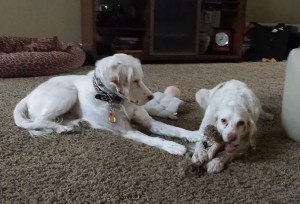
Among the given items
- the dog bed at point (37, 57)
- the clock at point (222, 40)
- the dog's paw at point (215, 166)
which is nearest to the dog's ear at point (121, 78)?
the dog's paw at point (215, 166)

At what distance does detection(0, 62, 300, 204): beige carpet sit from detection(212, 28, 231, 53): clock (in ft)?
6.44

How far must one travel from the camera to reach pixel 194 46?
134 inches

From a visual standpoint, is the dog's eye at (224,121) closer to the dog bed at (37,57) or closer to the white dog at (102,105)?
the white dog at (102,105)

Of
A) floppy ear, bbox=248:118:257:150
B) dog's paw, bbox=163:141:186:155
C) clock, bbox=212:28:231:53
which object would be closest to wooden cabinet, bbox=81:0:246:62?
clock, bbox=212:28:231:53

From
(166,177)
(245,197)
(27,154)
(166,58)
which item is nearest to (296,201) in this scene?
(245,197)

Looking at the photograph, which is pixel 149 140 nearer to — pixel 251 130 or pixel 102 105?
pixel 102 105

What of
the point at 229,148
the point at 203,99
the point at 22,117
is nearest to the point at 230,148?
the point at 229,148

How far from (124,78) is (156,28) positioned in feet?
6.56

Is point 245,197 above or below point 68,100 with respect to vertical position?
below

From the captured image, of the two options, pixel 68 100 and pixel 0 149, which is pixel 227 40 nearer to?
pixel 68 100

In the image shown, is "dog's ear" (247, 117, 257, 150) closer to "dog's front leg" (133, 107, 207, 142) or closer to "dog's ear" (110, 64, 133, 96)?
"dog's front leg" (133, 107, 207, 142)

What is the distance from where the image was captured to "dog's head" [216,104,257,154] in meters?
1.24

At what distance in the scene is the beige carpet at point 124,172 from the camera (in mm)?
1058

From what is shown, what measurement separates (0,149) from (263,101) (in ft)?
4.65
